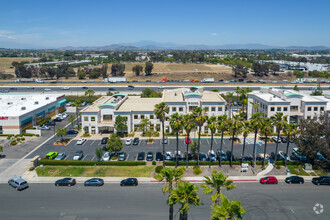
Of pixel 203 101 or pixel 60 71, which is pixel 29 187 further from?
pixel 60 71

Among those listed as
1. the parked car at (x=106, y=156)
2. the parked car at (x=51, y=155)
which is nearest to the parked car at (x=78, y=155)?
the parked car at (x=51, y=155)

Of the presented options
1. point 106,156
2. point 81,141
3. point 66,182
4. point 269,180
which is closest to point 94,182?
point 66,182

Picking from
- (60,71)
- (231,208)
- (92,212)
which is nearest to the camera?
(231,208)

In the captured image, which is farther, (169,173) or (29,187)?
(29,187)

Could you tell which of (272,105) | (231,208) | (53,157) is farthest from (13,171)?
(272,105)

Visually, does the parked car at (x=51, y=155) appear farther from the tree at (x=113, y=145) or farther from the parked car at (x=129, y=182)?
the parked car at (x=129, y=182)

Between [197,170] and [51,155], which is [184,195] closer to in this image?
[197,170]

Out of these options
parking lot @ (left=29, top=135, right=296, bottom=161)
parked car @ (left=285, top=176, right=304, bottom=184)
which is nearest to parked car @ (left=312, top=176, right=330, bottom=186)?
parked car @ (left=285, top=176, right=304, bottom=184)
